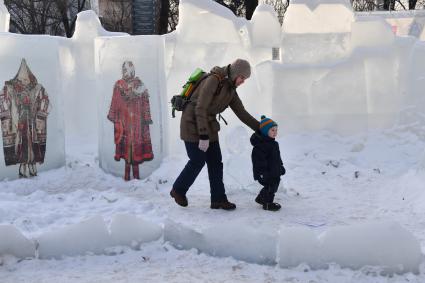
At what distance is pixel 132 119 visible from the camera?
6730 millimetres

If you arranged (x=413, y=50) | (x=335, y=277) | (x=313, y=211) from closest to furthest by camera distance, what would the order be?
1. (x=335, y=277)
2. (x=313, y=211)
3. (x=413, y=50)

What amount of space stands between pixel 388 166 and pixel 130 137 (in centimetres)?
324

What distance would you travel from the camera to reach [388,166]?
6965 millimetres

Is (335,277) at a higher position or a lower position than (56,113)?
lower

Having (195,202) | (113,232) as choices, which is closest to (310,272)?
(113,232)

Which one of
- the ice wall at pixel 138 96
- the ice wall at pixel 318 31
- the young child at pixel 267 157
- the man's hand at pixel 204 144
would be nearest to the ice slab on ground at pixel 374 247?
the young child at pixel 267 157

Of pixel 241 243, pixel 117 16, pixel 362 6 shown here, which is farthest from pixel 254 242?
pixel 117 16

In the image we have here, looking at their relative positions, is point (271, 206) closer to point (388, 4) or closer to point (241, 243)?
point (241, 243)

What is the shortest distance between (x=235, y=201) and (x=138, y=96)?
2.06 metres

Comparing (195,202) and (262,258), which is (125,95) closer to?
(195,202)

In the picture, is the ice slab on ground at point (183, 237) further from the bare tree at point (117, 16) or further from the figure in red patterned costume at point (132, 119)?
the bare tree at point (117, 16)

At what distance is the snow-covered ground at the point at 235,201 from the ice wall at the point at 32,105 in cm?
25

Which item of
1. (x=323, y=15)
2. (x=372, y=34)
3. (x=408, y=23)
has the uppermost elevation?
(x=408, y=23)

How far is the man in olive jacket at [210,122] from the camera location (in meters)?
4.70
